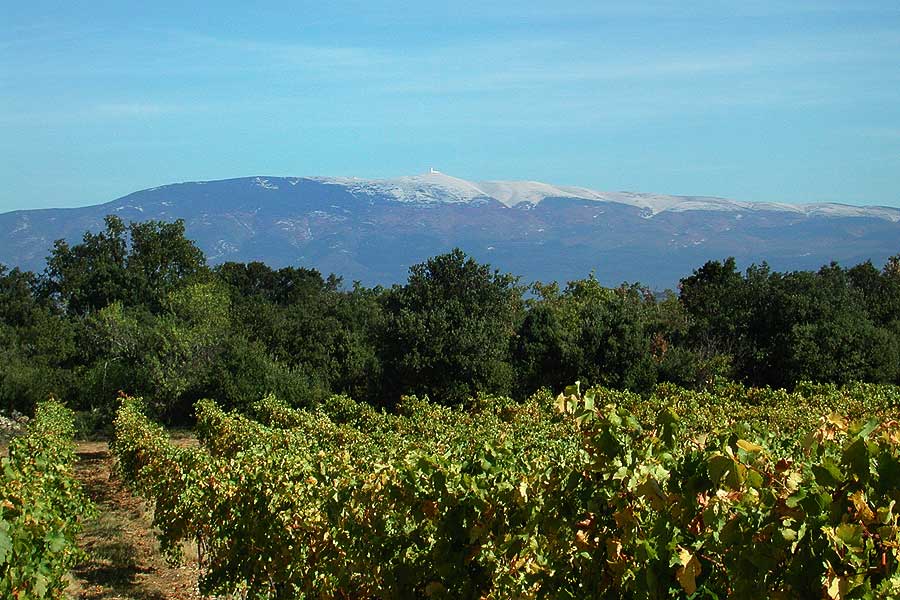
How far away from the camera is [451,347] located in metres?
34.4

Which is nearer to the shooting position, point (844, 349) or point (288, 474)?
point (288, 474)

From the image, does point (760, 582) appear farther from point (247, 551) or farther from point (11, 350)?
point (11, 350)

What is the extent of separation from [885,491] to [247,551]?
25.2 ft

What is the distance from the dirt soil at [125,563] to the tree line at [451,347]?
14.6m

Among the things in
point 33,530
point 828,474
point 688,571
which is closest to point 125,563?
point 33,530

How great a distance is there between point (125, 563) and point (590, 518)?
41.8 feet

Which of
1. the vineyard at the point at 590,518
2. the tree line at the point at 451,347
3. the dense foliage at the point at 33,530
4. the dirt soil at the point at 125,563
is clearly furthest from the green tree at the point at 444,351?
the vineyard at the point at 590,518

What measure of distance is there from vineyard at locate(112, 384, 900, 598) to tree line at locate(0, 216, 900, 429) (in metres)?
23.5

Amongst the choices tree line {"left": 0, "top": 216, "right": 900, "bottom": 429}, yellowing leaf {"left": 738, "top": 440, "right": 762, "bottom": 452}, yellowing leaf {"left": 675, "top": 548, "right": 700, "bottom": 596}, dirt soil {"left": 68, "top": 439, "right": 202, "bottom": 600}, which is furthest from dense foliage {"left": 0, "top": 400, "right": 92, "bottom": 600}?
tree line {"left": 0, "top": 216, "right": 900, "bottom": 429}

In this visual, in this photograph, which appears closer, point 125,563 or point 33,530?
point 33,530

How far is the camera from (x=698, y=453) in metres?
3.75

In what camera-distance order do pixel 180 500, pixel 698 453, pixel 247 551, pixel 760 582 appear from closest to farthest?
pixel 760 582, pixel 698 453, pixel 247 551, pixel 180 500

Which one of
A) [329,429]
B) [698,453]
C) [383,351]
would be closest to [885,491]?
[698,453]

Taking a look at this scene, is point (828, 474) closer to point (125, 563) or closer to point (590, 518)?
point (590, 518)
